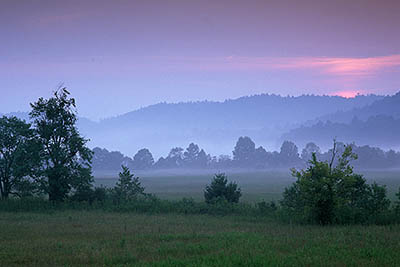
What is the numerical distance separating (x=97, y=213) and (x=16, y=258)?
1960 centimetres

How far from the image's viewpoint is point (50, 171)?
42.3 m

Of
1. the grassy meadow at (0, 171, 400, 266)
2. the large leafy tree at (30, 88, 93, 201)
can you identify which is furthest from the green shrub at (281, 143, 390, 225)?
the large leafy tree at (30, 88, 93, 201)

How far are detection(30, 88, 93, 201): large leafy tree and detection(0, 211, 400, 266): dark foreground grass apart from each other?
13120mm

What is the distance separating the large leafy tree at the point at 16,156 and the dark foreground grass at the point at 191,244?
50.3 feet

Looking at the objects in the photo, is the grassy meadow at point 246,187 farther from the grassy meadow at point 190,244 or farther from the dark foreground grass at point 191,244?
the dark foreground grass at point 191,244

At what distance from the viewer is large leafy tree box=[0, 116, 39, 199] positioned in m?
43.6

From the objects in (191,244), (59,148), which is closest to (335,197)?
(191,244)

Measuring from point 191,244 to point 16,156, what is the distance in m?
30.2

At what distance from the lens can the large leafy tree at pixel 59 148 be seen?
42.8 m

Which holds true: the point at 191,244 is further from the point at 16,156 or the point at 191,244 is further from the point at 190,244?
the point at 16,156

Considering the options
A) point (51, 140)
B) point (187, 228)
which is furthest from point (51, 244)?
point (51, 140)

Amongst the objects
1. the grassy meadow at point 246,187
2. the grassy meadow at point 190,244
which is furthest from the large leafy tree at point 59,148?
the grassy meadow at point 246,187

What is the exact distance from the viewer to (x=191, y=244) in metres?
20.6

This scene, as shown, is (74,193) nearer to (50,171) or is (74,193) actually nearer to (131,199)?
(50,171)
